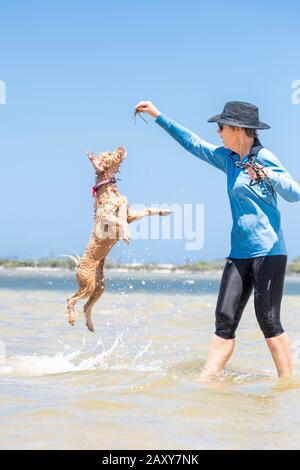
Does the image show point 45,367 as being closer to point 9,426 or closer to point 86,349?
→ point 86,349

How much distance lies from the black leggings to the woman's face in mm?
981

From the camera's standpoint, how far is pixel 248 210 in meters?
6.16

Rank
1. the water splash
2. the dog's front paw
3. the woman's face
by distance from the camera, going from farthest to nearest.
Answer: the water splash, the dog's front paw, the woman's face

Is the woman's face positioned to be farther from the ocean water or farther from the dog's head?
the ocean water

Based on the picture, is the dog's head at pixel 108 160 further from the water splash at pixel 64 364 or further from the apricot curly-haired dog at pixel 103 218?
the water splash at pixel 64 364

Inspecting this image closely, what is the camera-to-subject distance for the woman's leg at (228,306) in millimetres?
6305

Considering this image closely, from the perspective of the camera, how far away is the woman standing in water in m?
6.11

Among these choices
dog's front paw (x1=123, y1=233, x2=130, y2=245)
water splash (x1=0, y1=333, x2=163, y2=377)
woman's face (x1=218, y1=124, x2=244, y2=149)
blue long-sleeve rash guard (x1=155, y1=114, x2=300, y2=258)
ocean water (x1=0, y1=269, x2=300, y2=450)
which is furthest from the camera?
water splash (x1=0, y1=333, x2=163, y2=377)

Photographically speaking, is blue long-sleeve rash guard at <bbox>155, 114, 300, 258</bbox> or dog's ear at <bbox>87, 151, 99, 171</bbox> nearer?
blue long-sleeve rash guard at <bbox>155, 114, 300, 258</bbox>

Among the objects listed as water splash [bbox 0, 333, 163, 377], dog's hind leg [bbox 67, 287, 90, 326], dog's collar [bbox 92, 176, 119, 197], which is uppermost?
dog's collar [bbox 92, 176, 119, 197]

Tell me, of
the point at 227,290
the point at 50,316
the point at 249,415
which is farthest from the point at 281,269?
the point at 50,316

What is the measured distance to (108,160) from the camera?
7.05 m

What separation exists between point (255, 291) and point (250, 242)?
16.8 inches

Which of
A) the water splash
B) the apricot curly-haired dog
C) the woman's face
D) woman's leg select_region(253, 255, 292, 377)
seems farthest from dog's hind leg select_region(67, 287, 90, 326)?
the woman's face
